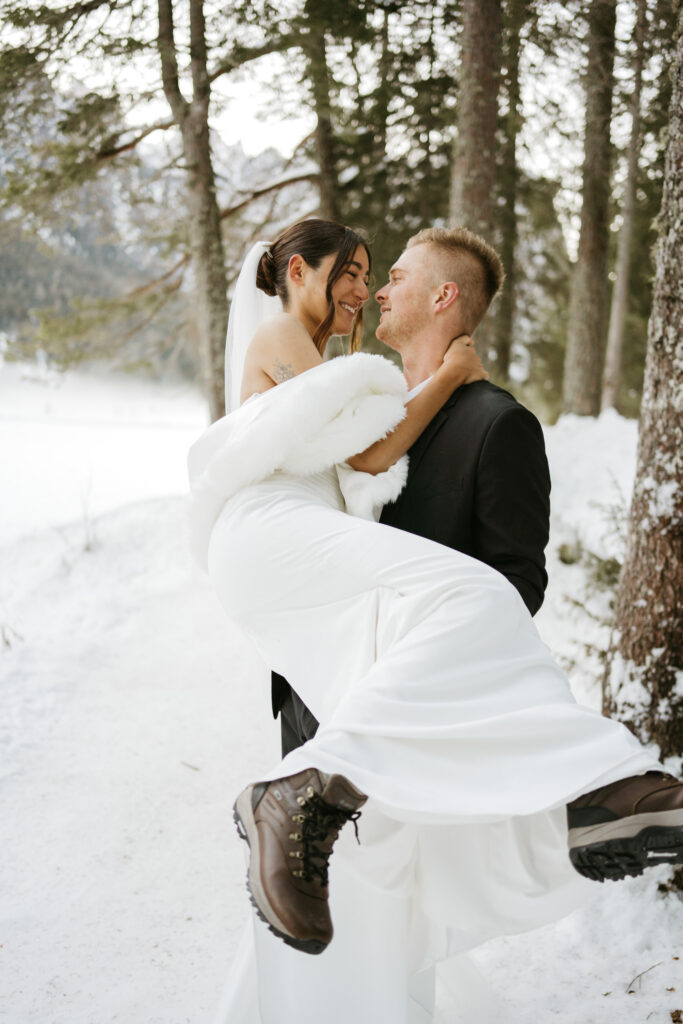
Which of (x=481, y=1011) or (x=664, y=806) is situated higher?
(x=664, y=806)

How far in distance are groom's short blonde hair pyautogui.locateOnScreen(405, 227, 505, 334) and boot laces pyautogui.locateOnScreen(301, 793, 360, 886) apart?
194 centimetres

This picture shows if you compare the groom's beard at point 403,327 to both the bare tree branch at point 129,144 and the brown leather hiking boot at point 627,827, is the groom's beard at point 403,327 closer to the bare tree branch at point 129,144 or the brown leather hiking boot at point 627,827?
the brown leather hiking boot at point 627,827

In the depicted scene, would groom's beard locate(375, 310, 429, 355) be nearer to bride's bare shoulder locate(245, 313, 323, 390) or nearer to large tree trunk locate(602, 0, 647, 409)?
bride's bare shoulder locate(245, 313, 323, 390)

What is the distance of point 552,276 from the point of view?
51.5 ft

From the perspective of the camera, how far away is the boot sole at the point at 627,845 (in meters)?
1.68

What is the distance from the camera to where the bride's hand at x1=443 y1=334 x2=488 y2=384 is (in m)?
2.67

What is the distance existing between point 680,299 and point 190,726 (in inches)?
165

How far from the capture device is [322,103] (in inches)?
315

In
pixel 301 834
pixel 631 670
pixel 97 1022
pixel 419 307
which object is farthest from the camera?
pixel 631 670

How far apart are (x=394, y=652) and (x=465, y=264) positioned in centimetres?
170

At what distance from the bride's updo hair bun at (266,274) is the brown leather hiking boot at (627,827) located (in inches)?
84.1

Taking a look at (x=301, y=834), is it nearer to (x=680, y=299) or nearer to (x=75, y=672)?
(x=680, y=299)

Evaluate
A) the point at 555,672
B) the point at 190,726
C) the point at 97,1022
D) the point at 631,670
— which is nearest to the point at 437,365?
the point at 555,672

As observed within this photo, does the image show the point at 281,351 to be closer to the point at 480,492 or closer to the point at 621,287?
the point at 480,492
